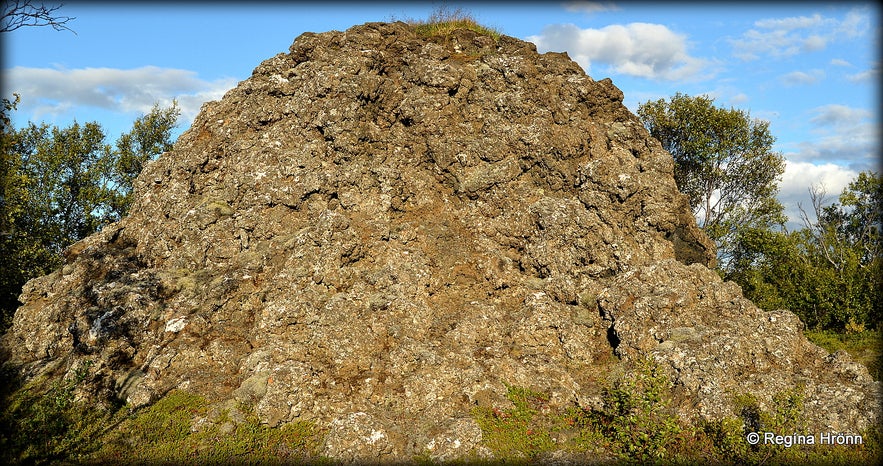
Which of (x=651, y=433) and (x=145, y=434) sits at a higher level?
(x=651, y=433)

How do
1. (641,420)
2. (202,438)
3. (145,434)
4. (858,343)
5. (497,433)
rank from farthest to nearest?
(858,343) < (497,433) < (145,434) < (202,438) < (641,420)

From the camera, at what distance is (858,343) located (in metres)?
24.0

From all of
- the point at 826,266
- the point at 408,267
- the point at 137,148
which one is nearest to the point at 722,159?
the point at 826,266

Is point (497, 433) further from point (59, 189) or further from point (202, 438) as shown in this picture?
point (59, 189)

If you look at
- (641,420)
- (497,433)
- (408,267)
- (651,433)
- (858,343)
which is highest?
(408,267)

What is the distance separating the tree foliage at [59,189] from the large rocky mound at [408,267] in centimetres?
882

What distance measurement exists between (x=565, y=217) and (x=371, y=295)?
920 centimetres

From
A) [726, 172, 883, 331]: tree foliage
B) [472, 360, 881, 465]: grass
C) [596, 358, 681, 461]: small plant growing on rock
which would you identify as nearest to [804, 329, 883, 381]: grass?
[726, 172, 883, 331]: tree foliage

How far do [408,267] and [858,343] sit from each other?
77.4 ft

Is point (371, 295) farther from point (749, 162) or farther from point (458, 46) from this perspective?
point (749, 162)

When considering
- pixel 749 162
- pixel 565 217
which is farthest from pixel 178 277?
pixel 749 162

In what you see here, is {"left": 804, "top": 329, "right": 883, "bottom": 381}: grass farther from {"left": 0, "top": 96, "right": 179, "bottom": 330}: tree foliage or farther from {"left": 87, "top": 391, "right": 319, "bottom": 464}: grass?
{"left": 0, "top": 96, "right": 179, "bottom": 330}: tree foliage

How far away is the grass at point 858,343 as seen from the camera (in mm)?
21684

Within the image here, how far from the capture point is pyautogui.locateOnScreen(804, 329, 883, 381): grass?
2168 cm
